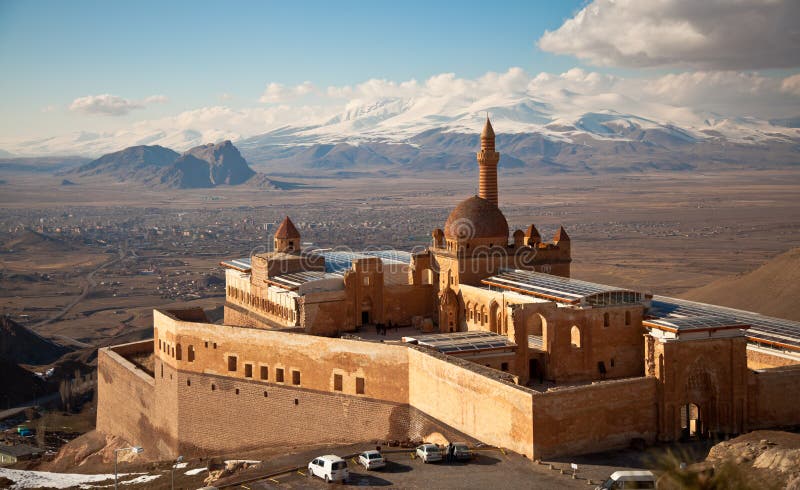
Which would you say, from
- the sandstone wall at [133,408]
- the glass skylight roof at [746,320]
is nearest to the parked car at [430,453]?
the glass skylight roof at [746,320]

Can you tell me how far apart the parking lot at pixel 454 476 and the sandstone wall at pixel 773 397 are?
28.4ft

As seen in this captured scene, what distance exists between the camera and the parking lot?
74.4 feet

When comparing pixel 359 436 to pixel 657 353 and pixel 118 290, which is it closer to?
pixel 657 353

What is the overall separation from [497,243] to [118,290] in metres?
77.8

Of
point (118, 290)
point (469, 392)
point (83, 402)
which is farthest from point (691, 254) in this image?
point (469, 392)

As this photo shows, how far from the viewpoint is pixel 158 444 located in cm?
3938

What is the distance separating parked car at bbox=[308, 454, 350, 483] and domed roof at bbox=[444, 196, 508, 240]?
55.8ft

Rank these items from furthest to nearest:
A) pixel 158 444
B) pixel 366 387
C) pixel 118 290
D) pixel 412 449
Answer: pixel 118 290
pixel 158 444
pixel 366 387
pixel 412 449

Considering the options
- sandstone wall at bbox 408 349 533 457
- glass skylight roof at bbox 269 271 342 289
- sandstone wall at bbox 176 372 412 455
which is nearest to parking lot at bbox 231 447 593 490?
sandstone wall at bbox 408 349 533 457

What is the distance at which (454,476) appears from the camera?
23297 mm

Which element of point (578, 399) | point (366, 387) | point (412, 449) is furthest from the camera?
point (366, 387)

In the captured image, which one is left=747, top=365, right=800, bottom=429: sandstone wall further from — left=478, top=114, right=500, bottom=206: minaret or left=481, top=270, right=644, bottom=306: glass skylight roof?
left=478, top=114, right=500, bottom=206: minaret

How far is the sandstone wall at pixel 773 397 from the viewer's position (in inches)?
1125

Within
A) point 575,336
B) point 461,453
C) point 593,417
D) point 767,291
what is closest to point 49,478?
point 461,453
